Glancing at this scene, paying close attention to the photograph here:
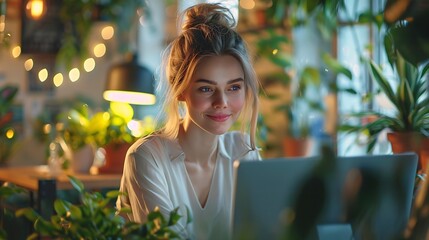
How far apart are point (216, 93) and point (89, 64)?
15.3 ft

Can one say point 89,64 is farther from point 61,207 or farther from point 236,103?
point 61,207

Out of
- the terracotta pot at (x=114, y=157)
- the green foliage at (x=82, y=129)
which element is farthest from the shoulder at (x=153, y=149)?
the green foliage at (x=82, y=129)

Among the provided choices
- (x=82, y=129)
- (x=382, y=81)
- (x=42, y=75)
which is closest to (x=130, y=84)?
(x=82, y=129)

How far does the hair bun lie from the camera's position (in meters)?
2.50

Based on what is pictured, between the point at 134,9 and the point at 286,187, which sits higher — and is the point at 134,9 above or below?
above

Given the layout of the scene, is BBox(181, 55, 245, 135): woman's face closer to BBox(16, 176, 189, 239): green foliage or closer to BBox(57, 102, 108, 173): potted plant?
BBox(16, 176, 189, 239): green foliage

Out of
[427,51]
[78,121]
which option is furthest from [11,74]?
[427,51]

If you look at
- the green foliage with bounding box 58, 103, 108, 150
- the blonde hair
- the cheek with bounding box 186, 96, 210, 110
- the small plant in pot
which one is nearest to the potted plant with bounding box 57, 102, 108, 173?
the green foliage with bounding box 58, 103, 108, 150

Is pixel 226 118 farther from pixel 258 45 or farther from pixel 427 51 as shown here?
pixel 258 45

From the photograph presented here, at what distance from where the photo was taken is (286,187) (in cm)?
152

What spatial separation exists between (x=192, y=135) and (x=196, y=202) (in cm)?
22

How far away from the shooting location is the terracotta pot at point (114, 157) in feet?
14.1

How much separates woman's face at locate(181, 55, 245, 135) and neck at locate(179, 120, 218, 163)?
0.05 meters

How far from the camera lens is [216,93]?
2326mm
